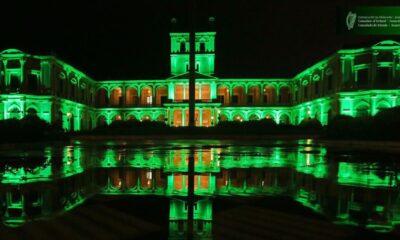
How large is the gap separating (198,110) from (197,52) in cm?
1115

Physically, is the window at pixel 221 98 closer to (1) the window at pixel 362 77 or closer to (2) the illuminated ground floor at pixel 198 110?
(2) the illuminated ground floor at pixel 198 110

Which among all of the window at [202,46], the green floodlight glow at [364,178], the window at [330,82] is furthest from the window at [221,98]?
the green floodlight glow at [364,178]

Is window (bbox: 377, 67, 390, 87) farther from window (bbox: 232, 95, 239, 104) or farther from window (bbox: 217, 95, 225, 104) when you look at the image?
window (bbox: 217, 95, 225, 104)

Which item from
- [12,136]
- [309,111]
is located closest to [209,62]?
[309,111]

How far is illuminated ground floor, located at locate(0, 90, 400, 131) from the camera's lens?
3859 centimetres

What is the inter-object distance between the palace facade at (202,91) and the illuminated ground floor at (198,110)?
0.11 meters

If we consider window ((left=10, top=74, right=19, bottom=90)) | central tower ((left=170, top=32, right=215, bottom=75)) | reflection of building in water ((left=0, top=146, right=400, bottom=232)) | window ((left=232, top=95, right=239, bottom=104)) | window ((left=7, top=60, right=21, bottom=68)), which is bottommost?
reflection of building in water ((left=0, top=146, right=400, bottom=232))

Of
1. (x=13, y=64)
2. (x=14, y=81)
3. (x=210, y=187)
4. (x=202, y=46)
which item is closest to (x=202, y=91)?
(x=202, y=46)

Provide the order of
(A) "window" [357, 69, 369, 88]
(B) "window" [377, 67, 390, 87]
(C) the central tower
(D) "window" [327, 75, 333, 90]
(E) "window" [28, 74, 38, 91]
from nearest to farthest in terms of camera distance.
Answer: (B) "window" [377, 67, 390, 87] → (A) "window" [357, 69, 369, 88] → (E) "window" [28, 74, 38, 91] → (D) "window" [327, 75, 333, 90] → (C) the central tower

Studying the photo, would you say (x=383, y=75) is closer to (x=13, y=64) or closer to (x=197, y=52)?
(x=197, y=52)

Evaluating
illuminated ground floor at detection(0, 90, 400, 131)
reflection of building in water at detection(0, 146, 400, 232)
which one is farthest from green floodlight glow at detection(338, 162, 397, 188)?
illuminated ground floor at detection(0, 90, 400, 131)

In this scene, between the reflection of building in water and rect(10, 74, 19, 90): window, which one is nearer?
the reflection of building in water

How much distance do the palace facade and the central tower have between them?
0.18 m

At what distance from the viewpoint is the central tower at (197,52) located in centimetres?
5781
